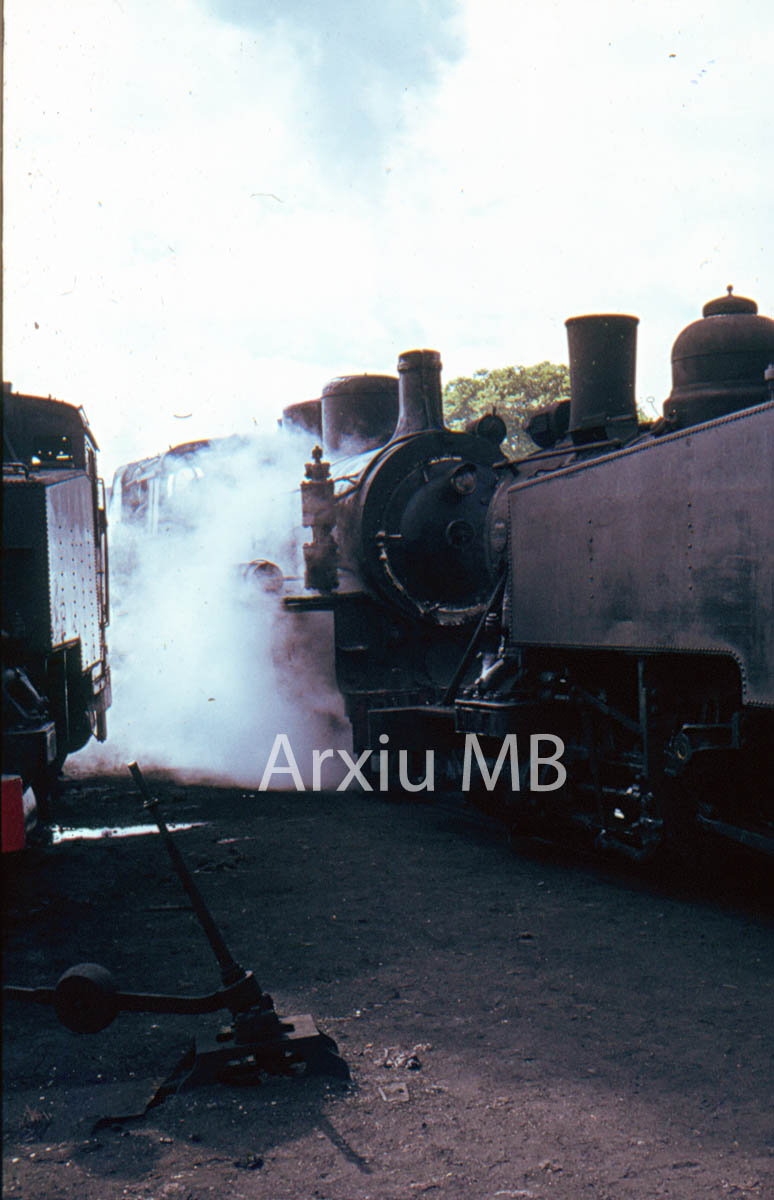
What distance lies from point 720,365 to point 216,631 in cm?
674

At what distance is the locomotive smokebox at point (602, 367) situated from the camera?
6.84m

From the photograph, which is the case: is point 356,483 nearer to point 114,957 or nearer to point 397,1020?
point 114,957

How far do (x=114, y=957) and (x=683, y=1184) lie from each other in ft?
8.46

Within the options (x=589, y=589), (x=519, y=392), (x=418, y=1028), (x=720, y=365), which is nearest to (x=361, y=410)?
(x=720, y=365)

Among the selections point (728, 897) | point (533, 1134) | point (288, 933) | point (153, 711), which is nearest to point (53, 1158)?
point (533, 1134)

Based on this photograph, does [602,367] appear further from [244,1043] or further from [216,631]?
[216,631]

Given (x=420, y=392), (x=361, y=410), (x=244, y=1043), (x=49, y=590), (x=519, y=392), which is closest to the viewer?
(x=244, y=1043)

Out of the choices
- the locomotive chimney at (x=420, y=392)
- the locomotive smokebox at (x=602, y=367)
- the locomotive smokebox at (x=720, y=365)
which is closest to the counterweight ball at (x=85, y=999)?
the locomotive smokebox at (x=720, y=365)

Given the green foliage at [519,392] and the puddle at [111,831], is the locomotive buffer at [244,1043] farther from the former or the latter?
the green foliage at [519,392]

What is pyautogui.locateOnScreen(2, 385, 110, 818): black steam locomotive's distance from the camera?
17.7 feet

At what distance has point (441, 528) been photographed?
8891 millimetres

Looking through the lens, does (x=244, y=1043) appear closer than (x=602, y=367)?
Yes

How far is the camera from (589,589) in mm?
5605

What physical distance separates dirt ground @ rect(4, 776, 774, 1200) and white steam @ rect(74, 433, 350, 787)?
338 cm
